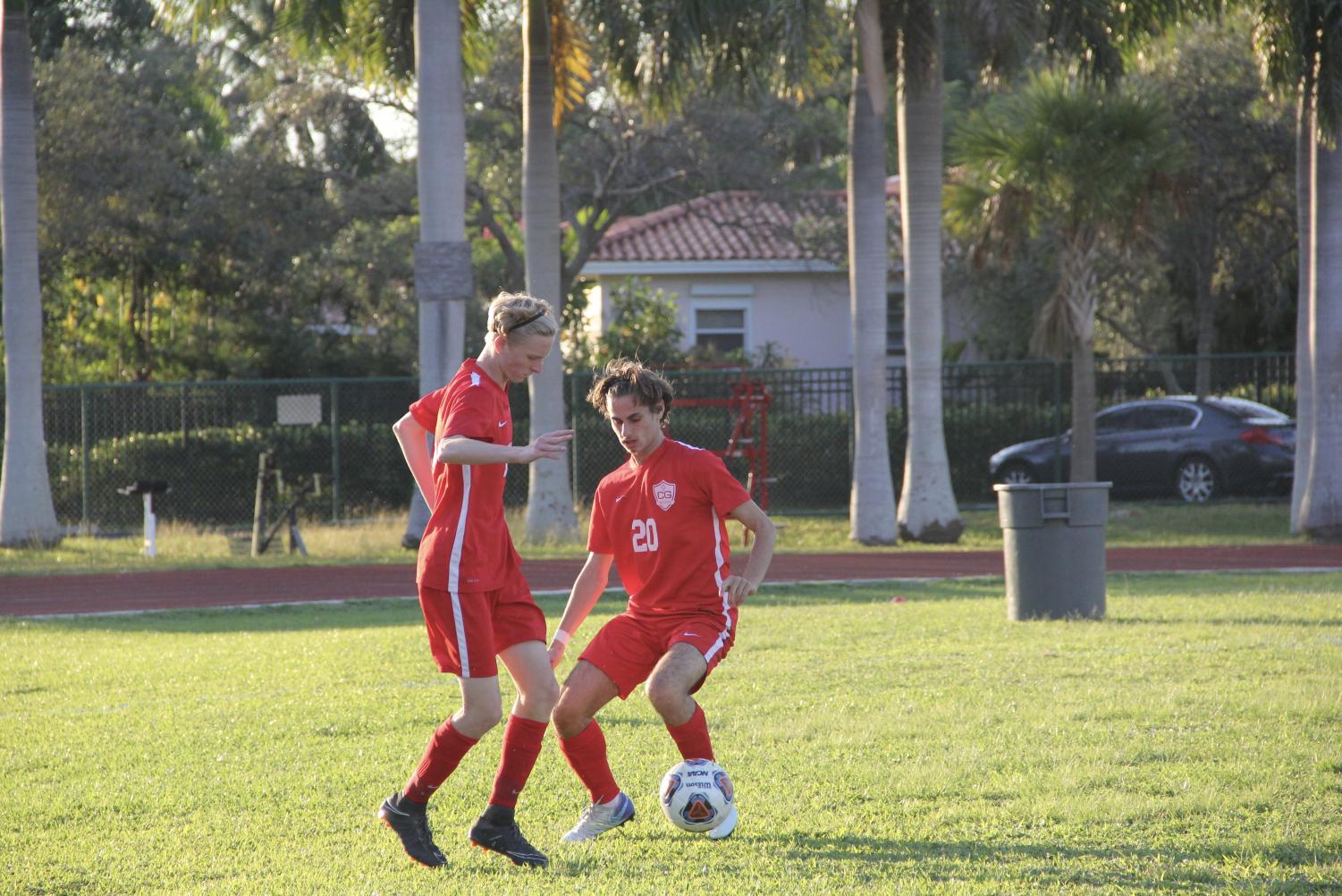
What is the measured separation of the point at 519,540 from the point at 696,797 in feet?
45.5

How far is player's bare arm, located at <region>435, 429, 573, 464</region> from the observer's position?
4711 mm

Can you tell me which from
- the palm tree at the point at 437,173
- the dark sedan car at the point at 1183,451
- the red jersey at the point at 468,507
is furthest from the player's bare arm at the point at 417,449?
the dark sedan car at the point at 1183,451

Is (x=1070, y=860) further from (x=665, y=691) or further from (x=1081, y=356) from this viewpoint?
(x=1081, y=356)

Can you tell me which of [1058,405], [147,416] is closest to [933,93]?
[1058,405]

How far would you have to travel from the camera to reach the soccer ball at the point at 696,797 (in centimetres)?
510

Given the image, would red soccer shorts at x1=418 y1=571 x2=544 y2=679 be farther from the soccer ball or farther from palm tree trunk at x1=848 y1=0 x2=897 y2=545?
palm tree trunk at x1=848 y1=0 x2=897 y2=545

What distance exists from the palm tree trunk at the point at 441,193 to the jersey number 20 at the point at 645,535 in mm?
11899

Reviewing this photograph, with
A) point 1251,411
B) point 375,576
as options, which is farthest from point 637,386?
point 1251,411

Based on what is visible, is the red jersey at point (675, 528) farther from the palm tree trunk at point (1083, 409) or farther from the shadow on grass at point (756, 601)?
the palm tree trunk at point (1083, 409)

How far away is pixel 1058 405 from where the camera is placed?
22.5 m

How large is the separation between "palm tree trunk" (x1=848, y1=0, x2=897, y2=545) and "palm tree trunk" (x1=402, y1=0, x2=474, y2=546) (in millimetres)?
4786

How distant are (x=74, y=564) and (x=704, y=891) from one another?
14380mm

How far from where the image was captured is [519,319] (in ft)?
16.3

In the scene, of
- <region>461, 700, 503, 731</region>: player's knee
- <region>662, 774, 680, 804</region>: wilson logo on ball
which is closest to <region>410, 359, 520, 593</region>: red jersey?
<region>461, 700, 503, 731</region>: player's knee
